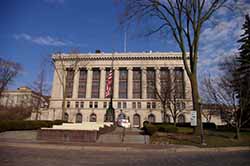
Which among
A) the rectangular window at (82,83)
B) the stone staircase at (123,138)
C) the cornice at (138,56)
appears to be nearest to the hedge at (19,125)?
the stone staircase at (123,138)

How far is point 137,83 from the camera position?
237 ft

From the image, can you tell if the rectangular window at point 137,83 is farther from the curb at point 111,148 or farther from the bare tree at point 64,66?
the curb at point 111,148

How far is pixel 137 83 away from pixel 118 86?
6.87 metres

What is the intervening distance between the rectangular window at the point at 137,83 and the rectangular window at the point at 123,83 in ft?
9.52

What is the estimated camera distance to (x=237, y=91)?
21.6 metres

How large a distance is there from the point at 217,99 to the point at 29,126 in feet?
73.4

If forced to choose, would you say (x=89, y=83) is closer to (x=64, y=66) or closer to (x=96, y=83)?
(x=96, y=83)

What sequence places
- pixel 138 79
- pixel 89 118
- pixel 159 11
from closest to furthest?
pixel 159 11 < pixel 89 118 < pixel 138 79

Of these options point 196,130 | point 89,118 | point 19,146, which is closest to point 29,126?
point 19,146

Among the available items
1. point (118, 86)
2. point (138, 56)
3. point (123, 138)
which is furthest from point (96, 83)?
point (123, 138)

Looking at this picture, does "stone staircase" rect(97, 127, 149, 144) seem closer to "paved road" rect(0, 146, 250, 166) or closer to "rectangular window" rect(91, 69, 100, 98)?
"paved road" rect(0, 146, 250, 166)

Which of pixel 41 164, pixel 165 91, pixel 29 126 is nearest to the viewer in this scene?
pixel 41 164

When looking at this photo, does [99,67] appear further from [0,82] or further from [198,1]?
[198,1]

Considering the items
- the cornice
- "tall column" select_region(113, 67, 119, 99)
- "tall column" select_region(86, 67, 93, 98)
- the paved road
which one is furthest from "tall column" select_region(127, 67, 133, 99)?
the paved road
